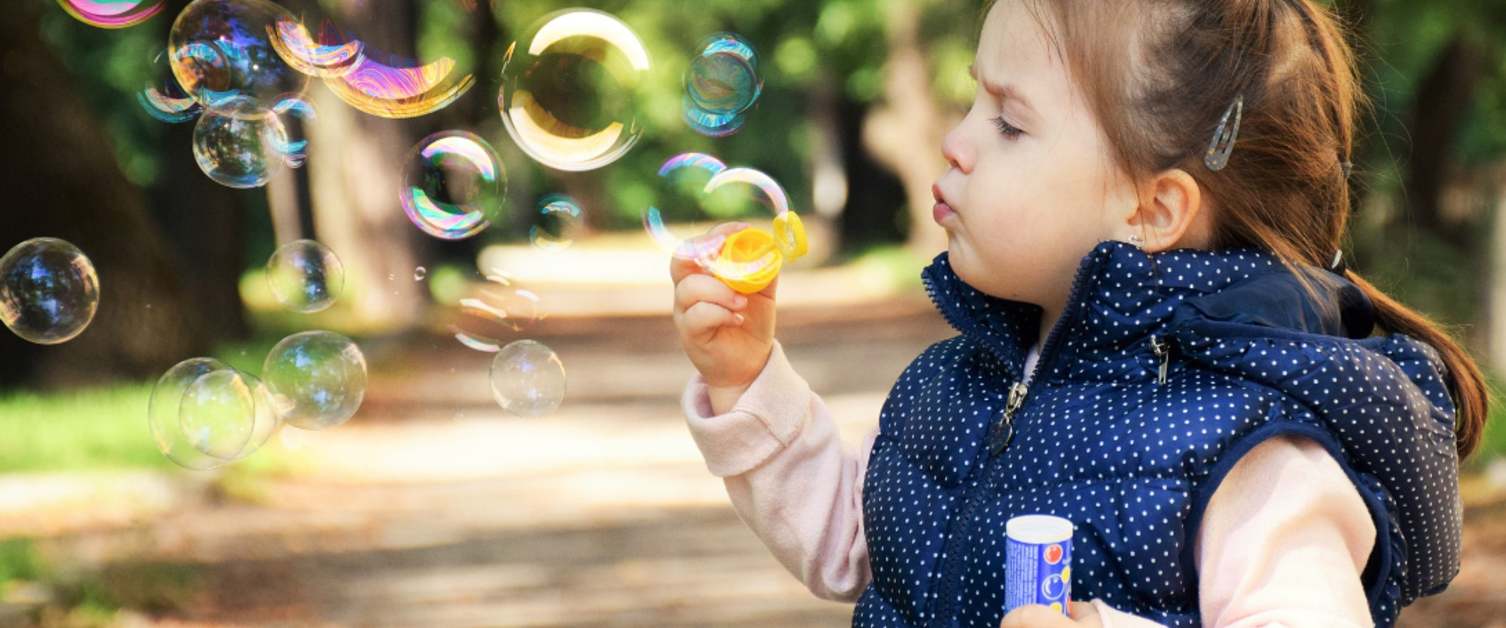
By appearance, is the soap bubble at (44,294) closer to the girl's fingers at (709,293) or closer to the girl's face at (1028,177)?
the girl's fingers at (709,293)

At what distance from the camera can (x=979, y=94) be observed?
161 cm

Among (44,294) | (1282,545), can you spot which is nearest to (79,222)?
(44,294)

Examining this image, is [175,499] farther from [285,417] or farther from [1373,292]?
[1373,292]

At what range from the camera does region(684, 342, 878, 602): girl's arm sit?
1.84 metres

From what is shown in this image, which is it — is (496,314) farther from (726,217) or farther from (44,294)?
(44,294)

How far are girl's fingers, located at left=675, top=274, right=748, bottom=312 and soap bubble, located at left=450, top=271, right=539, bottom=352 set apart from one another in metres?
1.10

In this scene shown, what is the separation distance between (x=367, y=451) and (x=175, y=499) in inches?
68.3

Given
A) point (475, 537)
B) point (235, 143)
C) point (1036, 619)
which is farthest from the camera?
point (475, 537)

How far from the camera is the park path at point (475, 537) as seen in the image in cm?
483

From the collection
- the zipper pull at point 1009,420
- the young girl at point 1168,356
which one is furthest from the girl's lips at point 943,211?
the zipper pull at point 1009,420

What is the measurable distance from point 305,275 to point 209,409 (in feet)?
1.16

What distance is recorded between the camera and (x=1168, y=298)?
1.53m

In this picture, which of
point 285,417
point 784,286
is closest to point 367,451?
point 285,417

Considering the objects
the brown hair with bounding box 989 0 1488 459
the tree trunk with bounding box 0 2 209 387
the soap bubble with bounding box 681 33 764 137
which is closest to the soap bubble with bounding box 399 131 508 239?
the soap bubble with bounding box 681 33 764 137
